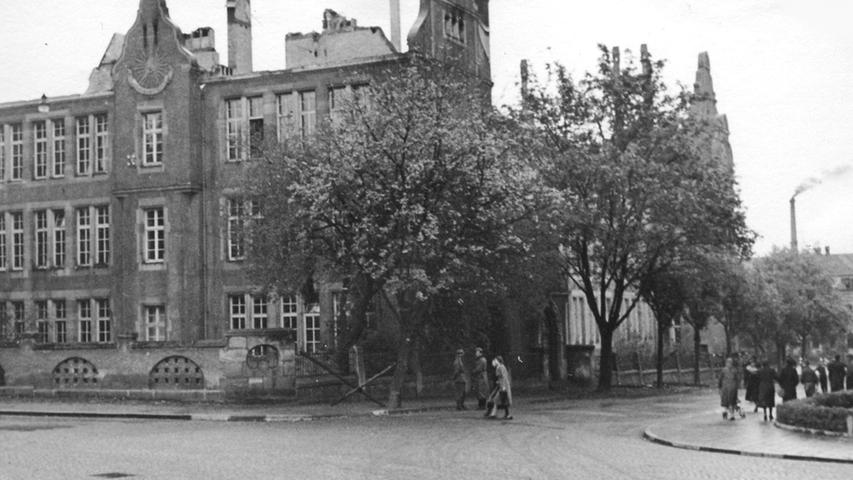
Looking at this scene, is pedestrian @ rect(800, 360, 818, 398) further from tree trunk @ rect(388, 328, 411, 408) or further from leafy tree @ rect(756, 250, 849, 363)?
leafy tree @ rect(756, 250, 849, 363)

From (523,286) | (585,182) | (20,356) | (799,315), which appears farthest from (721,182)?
(799,315)

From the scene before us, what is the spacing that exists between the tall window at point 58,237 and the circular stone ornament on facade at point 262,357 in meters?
16.9

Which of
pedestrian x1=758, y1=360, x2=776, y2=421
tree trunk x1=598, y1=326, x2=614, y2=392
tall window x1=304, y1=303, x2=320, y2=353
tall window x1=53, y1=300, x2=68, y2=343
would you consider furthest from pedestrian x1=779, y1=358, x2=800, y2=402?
tall window x1=53, y1=300, x2=68, y2=343

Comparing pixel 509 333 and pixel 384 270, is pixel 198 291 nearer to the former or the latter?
pixel 509 333

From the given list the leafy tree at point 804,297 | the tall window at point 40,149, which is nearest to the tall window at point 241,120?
the tall window at point 40,149

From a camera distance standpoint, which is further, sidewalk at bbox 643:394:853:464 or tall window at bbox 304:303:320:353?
tall window at bbox 304:303:320:353

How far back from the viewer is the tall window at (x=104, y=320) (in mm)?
52000

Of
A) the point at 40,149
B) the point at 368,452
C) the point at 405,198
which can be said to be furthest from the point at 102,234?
the point at 368,452

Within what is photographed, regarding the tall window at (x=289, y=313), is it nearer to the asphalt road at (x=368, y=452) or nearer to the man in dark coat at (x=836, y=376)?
the asphalt road at (x=368, y=452)

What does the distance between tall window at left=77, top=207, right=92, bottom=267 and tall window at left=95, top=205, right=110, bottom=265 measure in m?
0.35

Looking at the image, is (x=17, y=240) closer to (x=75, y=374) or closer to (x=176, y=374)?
(x=75, y=374)

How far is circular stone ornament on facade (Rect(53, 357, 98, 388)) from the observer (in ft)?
137

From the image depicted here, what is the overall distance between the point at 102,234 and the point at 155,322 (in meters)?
4.61

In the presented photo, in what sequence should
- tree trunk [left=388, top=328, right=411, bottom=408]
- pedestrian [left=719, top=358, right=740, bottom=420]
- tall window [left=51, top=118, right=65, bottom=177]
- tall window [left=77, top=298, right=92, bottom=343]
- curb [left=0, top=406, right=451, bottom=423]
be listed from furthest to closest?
tall window [left=51, top=118, right=65, bottom=177] < tall window [left=77, top=298, right=92, bottom=343] < tree trunk [left=388, top=328, right=411, bottom=408] < curb [left=0, top=406, right=451, bottom=423] < pedestrian [left=719, top=358, right=740, bottom=420]
